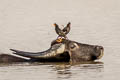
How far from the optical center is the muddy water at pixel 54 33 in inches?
875

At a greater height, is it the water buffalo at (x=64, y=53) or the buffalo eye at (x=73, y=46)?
the buffalo eye at (x=73, y=46)

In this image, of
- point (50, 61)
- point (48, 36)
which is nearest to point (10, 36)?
point (48, 36)

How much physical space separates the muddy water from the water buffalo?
0.36m

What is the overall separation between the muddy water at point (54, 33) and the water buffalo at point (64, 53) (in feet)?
1.19

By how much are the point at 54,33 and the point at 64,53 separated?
288 inches

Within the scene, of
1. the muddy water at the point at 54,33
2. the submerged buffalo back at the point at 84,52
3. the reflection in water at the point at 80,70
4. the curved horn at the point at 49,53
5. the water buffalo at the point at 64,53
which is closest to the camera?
the reflection in water at the point at 80,70

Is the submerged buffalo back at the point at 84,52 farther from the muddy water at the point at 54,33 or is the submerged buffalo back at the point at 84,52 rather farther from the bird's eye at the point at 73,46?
the muddy water at the point at 54,33

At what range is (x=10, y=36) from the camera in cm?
3072

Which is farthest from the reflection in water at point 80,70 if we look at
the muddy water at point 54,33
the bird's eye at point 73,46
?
the bird's eye at point 73,46

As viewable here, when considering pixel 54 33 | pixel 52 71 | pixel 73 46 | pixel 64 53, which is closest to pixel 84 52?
pixel 73 46

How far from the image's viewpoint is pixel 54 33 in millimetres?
31906

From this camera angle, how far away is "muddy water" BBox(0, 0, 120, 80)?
22.2m

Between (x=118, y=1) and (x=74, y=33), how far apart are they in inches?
614

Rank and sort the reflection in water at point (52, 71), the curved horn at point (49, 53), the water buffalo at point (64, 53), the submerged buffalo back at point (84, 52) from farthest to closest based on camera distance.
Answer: the submerged buffalo back at point (84, 52), the water buffalo at point (64, 53), the curved horn at point (49, 53), the reflection in water at point (52, 71)
